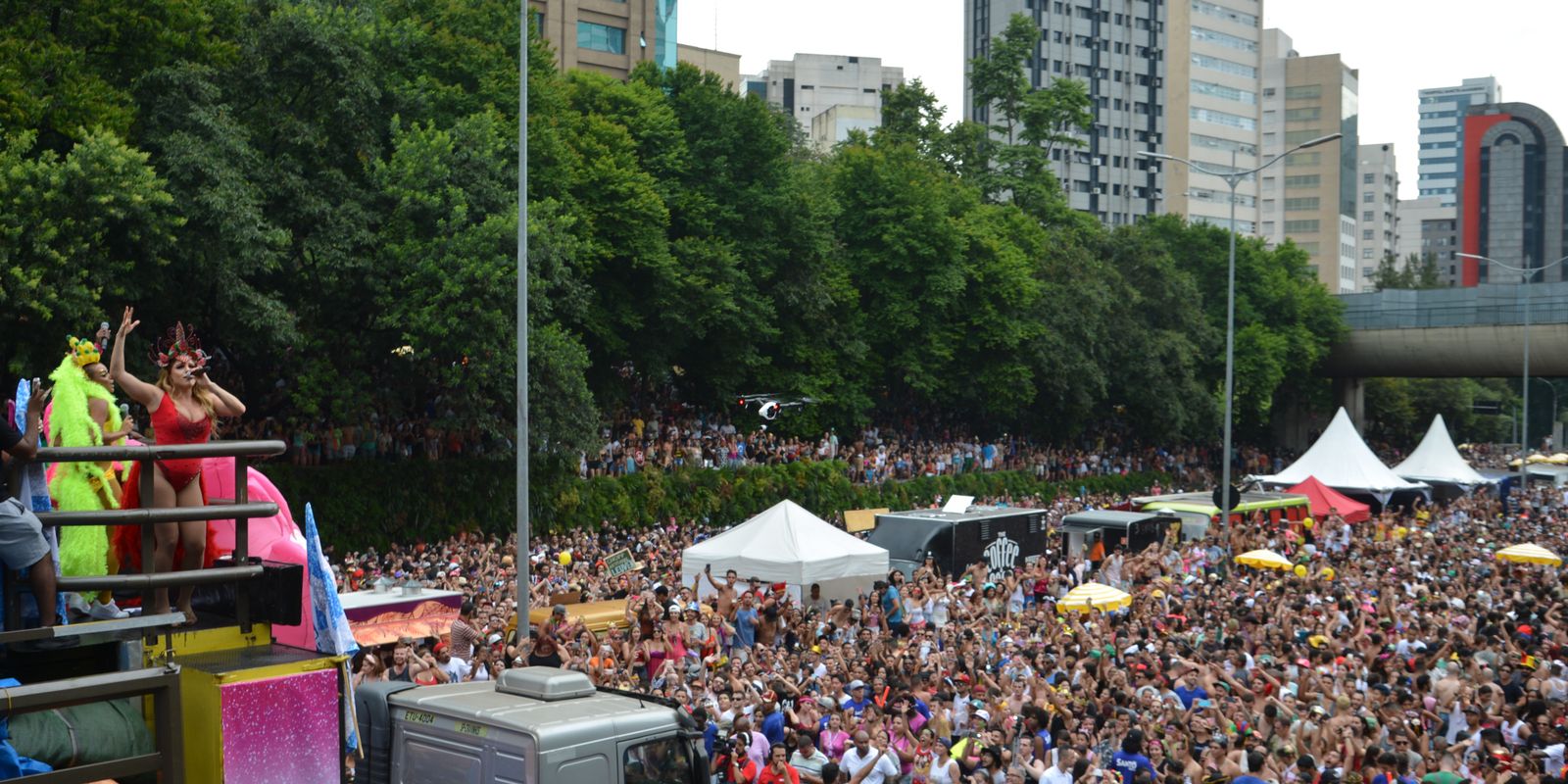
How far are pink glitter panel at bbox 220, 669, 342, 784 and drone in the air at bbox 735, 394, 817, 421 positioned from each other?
106 ft

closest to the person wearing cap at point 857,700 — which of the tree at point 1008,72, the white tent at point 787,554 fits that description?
→ the white tent at point 787,554

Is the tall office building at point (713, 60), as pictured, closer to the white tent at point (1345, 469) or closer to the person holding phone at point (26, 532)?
the white tent at point (1345, 469)

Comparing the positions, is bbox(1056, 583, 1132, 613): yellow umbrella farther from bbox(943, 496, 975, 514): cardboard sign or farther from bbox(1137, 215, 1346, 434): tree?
bbox(1137, 215, 1346, 434): tree

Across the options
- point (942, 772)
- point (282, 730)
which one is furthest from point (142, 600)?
point (942, 772)

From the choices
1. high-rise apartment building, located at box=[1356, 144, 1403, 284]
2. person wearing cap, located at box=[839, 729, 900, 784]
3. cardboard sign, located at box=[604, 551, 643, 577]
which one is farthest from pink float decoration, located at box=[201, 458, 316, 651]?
high-rise apartment building, located at box=[1356, 144, 1403, 284]

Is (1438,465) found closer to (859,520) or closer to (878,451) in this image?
(878,451)

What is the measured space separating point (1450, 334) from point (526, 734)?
6048 cm

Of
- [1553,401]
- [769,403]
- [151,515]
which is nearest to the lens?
[151,515]

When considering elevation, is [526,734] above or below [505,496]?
above

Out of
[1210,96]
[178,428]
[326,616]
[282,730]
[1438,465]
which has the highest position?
[1210,96]

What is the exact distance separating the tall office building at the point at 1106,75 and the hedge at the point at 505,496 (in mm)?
78679

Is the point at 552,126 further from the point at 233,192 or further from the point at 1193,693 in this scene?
the point at 1193,693

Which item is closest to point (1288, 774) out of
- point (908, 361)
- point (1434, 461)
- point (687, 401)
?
point (687, 401)

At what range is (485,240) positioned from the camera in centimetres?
2728
